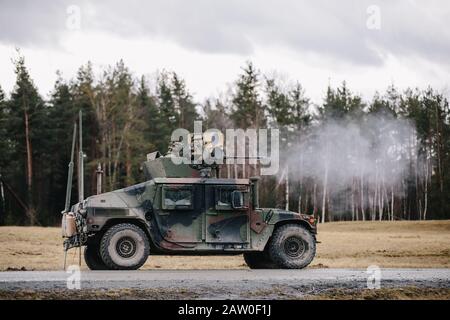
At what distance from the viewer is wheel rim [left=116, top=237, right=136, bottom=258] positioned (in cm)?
1783

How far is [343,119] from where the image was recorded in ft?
248

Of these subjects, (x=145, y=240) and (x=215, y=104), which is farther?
(x=215, y=104)

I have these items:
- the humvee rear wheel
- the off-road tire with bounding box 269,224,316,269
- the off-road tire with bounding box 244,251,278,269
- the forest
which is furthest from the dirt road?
the forest

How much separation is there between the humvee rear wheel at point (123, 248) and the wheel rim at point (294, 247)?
328 centimetres

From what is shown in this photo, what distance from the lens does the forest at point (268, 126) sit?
211ft

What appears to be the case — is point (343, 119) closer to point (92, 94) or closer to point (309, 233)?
point (92, 94)

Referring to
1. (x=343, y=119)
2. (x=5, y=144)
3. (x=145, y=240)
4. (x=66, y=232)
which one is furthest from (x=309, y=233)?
(x=343, y=119)

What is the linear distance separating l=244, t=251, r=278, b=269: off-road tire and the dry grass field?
11.7ft

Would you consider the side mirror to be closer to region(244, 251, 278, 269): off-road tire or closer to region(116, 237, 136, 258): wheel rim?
region(244, 251, 278, 269): off-road tire

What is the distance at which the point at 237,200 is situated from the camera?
1880 cm

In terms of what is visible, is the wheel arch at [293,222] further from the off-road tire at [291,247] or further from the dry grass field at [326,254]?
the dry grass field at [326,254]
